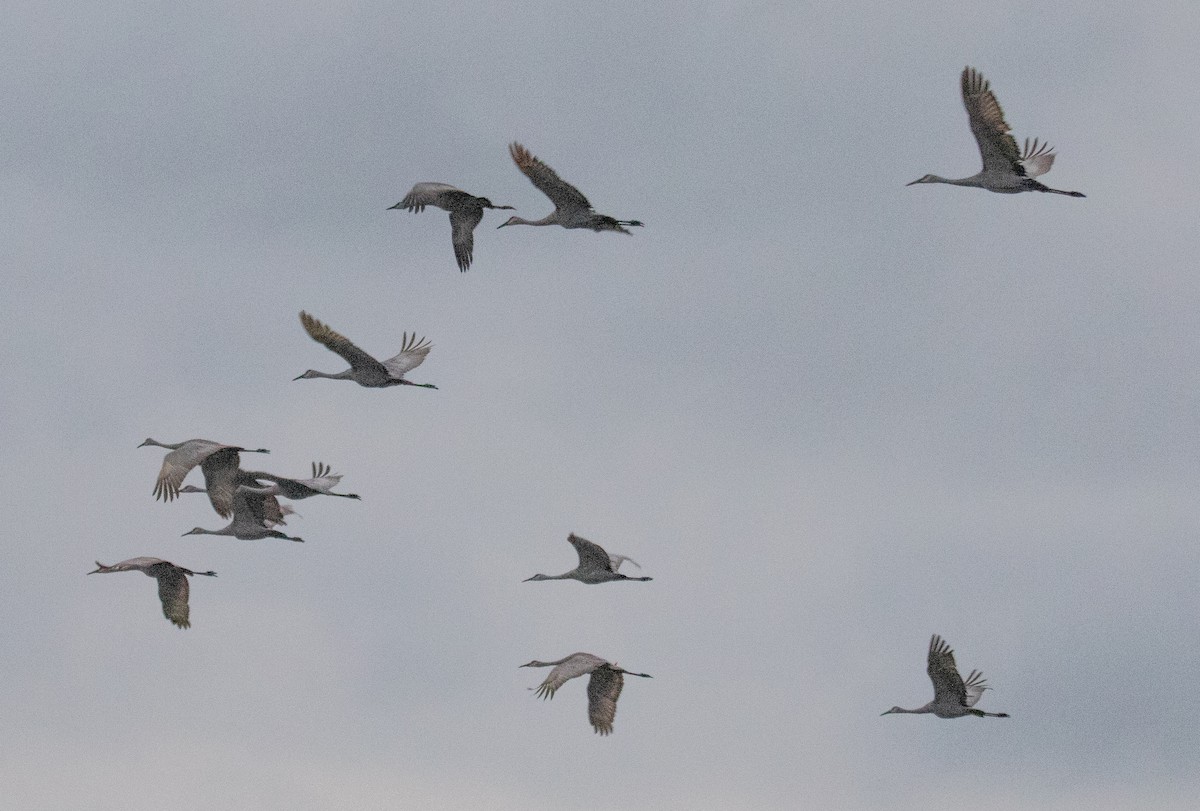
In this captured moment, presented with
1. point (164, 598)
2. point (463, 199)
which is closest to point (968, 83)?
point (463, 199)

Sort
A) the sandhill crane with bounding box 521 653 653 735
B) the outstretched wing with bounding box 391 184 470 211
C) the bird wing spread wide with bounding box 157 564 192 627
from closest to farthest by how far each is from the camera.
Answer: the sandhill crane with bounding box 521 653 653 735 → the bird wing spread wide with bounding box 157 564 192 627 → the outstretched wing with bounding box 391 184 470 211

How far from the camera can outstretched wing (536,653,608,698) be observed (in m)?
47.1

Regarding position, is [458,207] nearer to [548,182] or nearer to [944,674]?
[548,182]

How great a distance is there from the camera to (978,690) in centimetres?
5216

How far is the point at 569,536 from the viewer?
48719 millimetres

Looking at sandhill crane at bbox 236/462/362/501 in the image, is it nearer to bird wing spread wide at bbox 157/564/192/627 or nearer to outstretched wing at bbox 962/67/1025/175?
bird wing spread wide at bbox 157/564/192/627

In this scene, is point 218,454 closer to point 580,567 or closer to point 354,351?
point 354,351

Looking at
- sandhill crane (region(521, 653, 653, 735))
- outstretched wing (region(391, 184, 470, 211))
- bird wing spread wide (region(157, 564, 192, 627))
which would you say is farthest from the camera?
outstretched wing (region(391, 184, 470, 211))

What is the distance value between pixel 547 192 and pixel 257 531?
395 inches

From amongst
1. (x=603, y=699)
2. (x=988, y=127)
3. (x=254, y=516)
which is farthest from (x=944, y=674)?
(x=254, y=516)

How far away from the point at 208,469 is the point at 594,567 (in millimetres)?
8572

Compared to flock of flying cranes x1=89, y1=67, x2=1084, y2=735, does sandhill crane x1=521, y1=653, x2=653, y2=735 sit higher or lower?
lower

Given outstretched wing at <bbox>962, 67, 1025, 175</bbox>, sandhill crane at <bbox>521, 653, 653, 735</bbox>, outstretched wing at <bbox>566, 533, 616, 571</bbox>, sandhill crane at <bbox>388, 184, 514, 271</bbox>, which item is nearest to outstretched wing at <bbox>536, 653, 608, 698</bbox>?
sandhill crane at <bbox>521, 653, 653, 735</bbox>

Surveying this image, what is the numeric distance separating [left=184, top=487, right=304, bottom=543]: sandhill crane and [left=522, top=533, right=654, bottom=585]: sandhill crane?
18.8 ft
